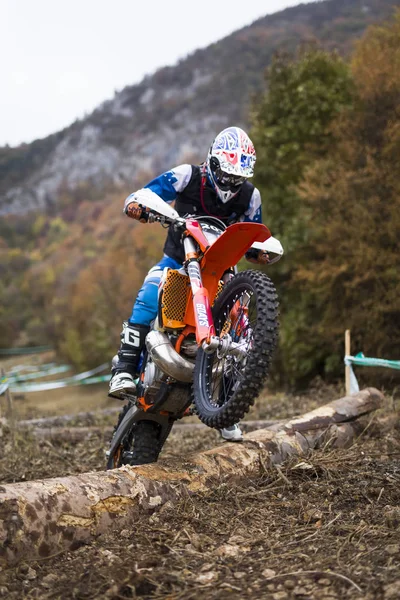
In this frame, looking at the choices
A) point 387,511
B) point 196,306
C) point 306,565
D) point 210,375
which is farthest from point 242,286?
point 306,565

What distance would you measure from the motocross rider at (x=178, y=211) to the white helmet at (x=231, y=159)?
20 mm

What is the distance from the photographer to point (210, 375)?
491 cm

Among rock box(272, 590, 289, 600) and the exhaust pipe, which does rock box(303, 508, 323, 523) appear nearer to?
rock box(272, 590, 289, 600)

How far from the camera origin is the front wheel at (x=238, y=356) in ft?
14.4

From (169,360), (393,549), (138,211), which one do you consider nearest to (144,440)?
(169,360)

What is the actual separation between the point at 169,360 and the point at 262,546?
1.86 meters

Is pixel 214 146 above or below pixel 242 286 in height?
above

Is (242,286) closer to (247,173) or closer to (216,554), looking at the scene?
(247,173)

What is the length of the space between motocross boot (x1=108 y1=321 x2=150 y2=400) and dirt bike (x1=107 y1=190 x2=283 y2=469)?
0.09m

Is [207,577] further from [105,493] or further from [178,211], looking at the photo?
[178,211]

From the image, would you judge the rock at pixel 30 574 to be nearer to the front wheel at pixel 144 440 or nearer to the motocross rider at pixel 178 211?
the motocross rider at pixel 178 211

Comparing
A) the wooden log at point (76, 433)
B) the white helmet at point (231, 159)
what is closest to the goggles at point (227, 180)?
the white helmet at point (231, 159)

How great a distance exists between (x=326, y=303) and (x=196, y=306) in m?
15.9

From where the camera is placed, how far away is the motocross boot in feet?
18.1
